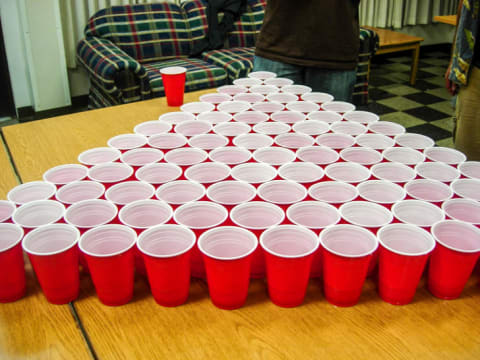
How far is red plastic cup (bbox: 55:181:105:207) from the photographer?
101cm

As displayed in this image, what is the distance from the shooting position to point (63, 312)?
846 millimetres

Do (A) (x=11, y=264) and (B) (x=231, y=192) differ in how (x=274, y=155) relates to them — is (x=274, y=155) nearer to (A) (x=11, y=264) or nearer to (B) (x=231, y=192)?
(B) (x=231, y=192)

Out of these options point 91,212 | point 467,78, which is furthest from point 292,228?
point 467,78

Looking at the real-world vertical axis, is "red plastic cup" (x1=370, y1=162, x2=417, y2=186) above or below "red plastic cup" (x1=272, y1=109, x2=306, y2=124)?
below

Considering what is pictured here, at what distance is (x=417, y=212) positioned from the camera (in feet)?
3.13

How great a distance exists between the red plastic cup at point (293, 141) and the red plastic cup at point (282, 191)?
0.26m

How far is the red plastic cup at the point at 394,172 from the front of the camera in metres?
1.07

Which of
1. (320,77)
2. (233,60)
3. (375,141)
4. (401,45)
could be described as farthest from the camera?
(401,45)

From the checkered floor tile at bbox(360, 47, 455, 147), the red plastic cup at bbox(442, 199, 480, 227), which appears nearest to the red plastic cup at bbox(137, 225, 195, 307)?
the red plastic cup at bbox(442, 199, 480, 227)

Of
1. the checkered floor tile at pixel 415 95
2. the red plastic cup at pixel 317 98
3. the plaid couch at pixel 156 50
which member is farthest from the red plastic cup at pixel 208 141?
the checkered floor tile at pixel 415 95

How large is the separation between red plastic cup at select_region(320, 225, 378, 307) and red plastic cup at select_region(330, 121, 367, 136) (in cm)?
51

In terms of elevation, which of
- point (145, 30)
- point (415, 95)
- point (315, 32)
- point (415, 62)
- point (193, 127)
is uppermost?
point (315, 32)

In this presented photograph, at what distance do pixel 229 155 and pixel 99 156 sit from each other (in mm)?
342

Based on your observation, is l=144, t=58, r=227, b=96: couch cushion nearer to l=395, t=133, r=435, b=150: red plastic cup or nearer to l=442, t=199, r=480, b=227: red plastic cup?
l=395, t=133, r=435, b=150: red plastic cup
